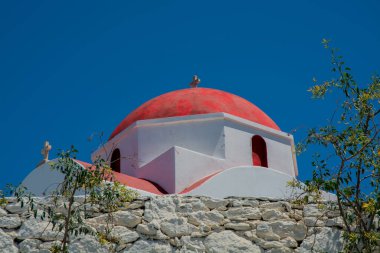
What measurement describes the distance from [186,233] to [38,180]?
5228 millimetres

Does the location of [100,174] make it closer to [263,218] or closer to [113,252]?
[113,252]

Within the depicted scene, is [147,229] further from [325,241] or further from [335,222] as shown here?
[335,222]

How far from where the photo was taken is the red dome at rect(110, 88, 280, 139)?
1327 centimetres

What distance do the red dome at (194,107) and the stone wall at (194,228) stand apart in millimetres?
6514

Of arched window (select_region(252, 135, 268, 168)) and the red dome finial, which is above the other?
the red dome finial

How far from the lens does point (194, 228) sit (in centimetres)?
653

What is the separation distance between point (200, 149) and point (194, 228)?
634 cm

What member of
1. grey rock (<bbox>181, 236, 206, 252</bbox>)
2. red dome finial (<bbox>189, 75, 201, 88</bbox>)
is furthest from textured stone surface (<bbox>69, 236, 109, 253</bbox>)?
red dome finial (<bbox>189, 75, 201, 88</bbox>)

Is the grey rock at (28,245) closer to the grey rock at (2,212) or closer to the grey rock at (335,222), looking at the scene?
the grey rock at (2,212)

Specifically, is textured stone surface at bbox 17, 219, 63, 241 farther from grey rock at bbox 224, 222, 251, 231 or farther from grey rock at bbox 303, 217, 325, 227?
grey rock at bbox 303, 217, 325, 227

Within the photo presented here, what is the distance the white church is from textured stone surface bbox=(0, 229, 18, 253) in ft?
15.5

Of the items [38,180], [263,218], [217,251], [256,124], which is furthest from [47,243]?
[256,124]

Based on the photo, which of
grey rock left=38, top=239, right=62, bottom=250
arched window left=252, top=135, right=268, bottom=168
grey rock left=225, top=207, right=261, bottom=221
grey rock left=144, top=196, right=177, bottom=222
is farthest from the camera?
arched window left=252, top=135, right=268, bottom=168

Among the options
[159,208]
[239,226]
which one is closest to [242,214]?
[239,226]
